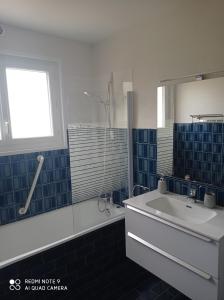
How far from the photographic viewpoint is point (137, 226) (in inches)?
72.8

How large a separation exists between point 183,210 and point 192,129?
70cm

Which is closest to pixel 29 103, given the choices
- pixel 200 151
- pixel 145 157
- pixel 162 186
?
pixel 145 157

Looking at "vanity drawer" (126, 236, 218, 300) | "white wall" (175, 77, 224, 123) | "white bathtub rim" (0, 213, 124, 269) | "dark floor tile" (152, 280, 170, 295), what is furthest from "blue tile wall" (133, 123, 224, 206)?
"dark floor tile" (152, 280, 170, 295)

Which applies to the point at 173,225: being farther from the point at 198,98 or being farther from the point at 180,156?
the point at 198,98

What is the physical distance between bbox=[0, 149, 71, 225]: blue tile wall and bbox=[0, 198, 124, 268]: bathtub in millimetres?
90

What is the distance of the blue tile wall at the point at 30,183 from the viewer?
2.31 metres

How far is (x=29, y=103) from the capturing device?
2477 millimetres

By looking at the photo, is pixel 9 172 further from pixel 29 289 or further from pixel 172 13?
pixel 172 13

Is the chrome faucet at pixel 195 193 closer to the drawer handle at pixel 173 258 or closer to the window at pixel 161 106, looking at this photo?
the drawer handle at pixel 173 258

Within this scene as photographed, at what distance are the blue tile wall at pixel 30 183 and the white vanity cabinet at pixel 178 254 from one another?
1.09m

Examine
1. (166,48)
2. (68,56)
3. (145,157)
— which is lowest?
(145,157)

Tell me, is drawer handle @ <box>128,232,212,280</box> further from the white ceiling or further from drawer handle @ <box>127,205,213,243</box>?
the white ceiling

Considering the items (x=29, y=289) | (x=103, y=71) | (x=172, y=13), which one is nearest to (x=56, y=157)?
(x=103, y=71)

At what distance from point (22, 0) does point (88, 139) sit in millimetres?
1212
